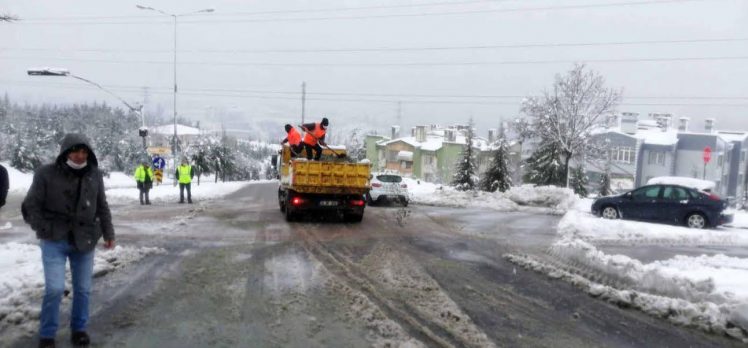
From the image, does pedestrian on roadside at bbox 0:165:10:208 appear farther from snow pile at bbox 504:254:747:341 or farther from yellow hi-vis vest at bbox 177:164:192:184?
yellow hi-vis vest at bbox 177:164:192:184

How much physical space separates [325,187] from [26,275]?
8.85 m

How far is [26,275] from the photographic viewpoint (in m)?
7.53

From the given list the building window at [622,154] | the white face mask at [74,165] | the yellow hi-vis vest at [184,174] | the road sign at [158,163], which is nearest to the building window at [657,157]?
the building window at [622,154]

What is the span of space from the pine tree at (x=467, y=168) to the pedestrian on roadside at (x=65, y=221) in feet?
150

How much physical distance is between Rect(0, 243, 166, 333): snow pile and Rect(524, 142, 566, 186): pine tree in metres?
40.5

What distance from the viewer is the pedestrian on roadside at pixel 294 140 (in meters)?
17.7

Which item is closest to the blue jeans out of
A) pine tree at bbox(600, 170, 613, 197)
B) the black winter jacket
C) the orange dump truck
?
the black winter jacket

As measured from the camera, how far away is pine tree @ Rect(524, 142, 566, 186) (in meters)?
46.9

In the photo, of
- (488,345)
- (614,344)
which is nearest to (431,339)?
(488,345)

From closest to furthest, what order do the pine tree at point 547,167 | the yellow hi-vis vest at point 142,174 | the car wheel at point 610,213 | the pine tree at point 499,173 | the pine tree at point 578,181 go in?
the car wheel at point 610,213 < the yellow hi-vis vest at point 142,174 < the pine tree at point 547,167 < the pine tree at point 499,173 < the pine tree at point 578,181

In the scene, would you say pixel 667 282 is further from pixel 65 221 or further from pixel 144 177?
pixel 144 177

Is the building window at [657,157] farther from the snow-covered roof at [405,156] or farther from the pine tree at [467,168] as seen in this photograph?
the snow-covered roof at [405,156]

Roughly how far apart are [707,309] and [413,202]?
20617 mm

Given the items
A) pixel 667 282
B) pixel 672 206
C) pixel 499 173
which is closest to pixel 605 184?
pixel 499 173
